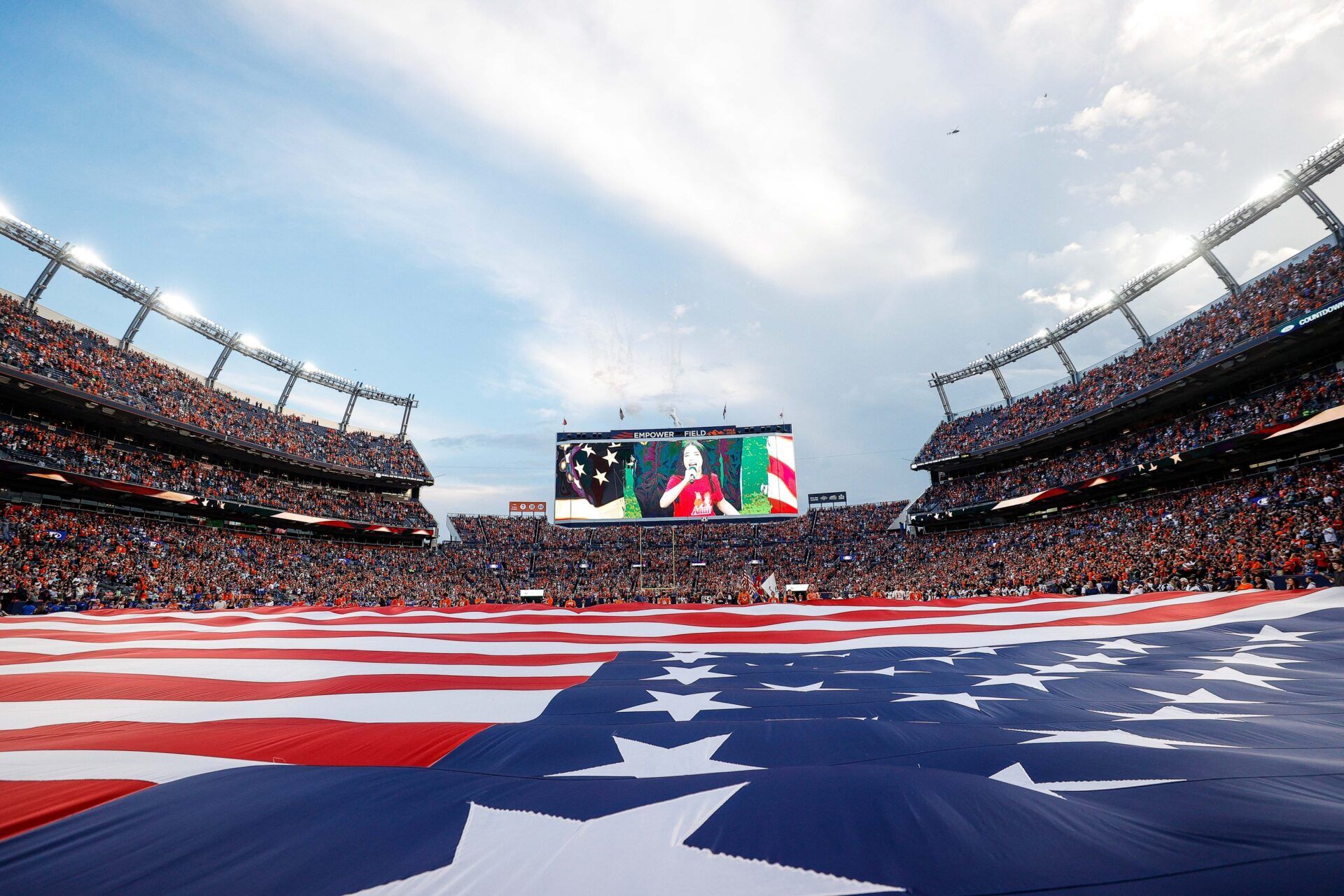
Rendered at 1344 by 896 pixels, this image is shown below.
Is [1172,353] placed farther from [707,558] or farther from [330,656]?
[330,656]

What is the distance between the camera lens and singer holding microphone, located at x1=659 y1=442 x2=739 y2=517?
44.6m

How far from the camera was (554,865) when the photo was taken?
280cm

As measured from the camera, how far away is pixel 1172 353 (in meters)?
33.2

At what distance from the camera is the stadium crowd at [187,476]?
101ft

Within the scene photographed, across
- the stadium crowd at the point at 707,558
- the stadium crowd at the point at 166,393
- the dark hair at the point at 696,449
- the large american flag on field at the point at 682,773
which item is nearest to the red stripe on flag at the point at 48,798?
the large american flag on field at the point at 682,773

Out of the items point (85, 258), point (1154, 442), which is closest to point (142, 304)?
point (85, 258)

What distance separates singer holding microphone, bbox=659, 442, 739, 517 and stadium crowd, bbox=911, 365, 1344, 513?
1936 cm

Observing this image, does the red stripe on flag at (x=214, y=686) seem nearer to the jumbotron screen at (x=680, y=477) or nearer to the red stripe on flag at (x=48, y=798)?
the red stripe on flag at (x=48, y=798)

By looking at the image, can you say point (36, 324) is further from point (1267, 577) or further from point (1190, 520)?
point (1190, 520)

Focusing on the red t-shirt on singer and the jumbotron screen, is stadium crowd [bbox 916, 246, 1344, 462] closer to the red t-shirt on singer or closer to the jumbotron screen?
the jumbotron screen

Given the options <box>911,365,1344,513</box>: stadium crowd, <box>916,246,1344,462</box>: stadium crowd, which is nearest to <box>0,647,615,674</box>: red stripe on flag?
<box>911,365,1344,513</box>: stadium crowd

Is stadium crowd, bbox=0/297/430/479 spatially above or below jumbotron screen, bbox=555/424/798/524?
above

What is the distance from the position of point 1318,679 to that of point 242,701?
50.1 ft

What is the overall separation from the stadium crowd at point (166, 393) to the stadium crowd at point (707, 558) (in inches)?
295
